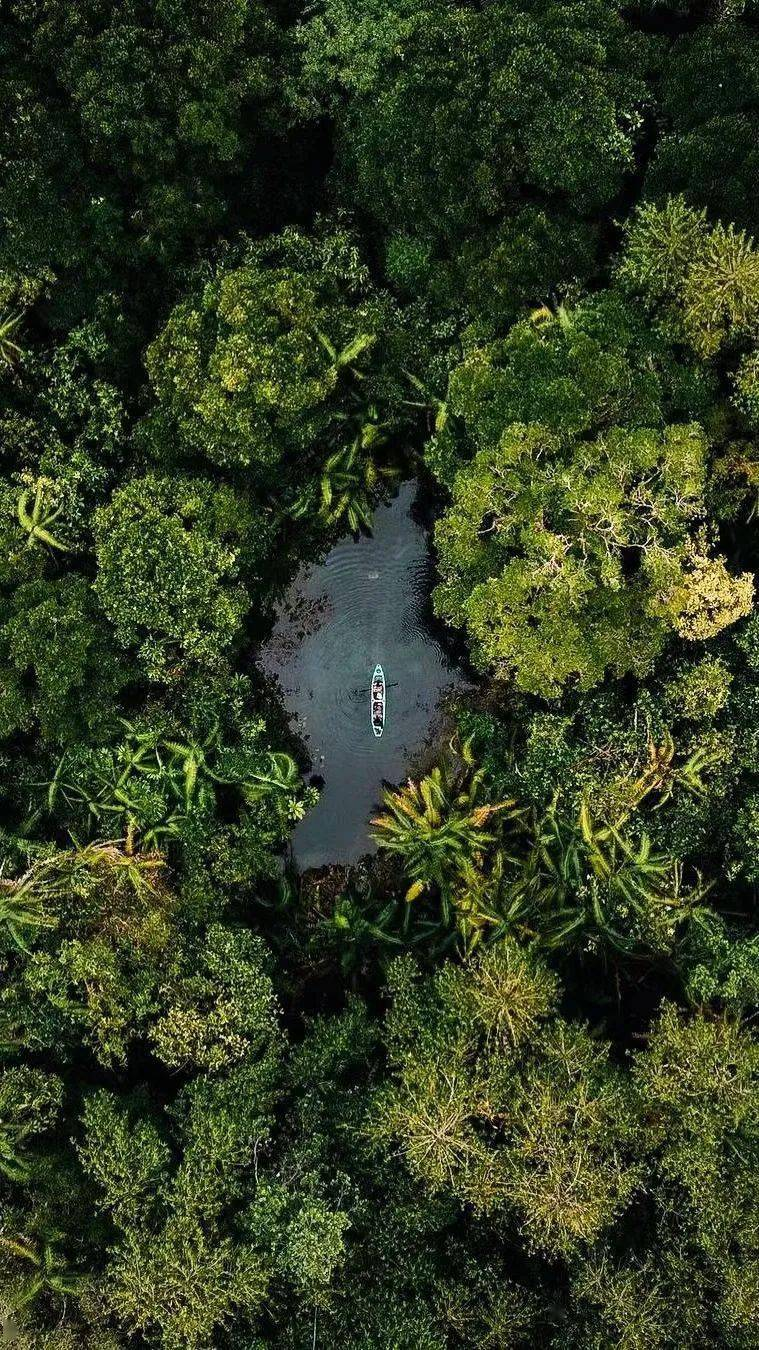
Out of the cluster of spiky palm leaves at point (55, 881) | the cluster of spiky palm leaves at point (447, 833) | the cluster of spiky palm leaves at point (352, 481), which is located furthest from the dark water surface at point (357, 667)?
the cluster of spiky palm leaves at point (55, 881)

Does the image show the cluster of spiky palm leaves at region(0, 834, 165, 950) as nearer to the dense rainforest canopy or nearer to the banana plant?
the dense rainforest canopy

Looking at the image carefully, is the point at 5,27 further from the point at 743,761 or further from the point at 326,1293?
the point at 326,1293

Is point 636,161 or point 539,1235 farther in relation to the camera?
point 636,161

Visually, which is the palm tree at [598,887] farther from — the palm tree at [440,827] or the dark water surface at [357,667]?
the dark water surface at [357,667]

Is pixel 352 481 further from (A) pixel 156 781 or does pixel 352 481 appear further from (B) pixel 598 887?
(B) pixel 598 887

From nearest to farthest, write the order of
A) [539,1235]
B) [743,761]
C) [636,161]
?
[539,1235]
[743,761]
[636,161]

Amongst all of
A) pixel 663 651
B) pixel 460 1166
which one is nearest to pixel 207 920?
pixel 460 1166

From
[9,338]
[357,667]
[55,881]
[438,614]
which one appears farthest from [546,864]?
[9,338]
